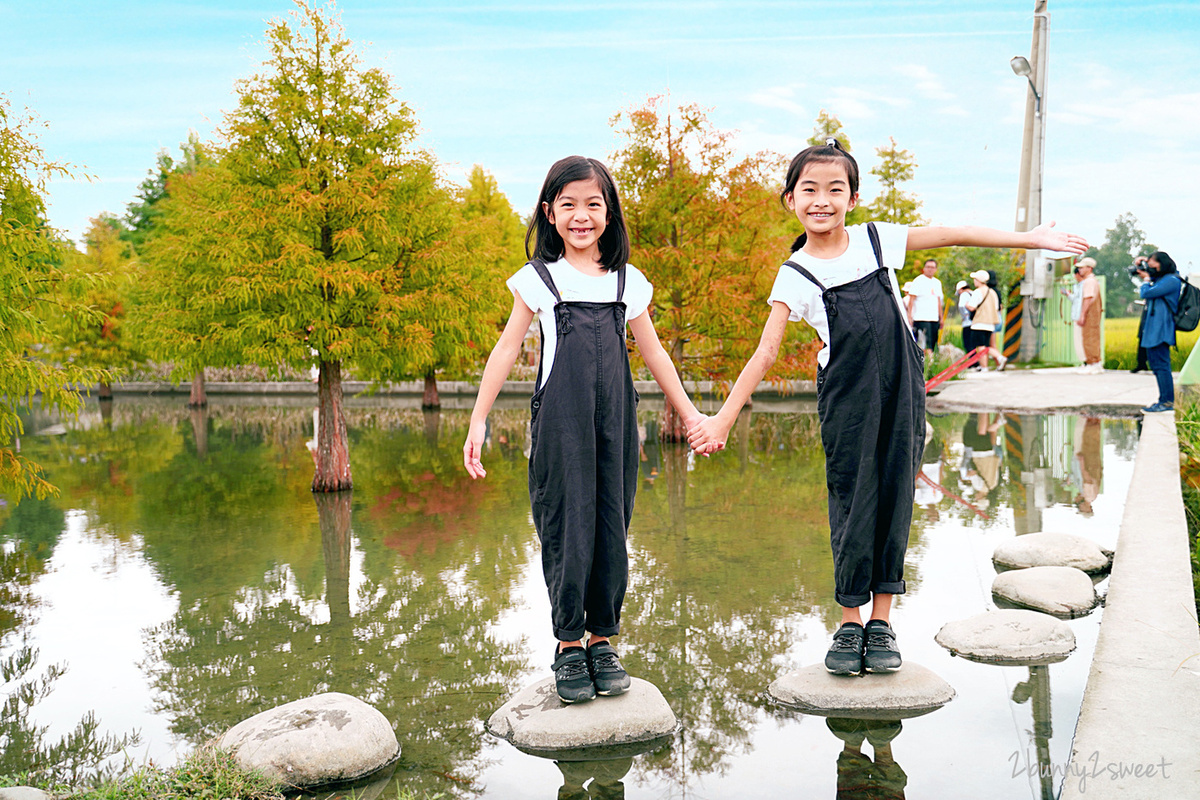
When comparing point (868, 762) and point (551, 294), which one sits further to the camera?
point (551, 294)

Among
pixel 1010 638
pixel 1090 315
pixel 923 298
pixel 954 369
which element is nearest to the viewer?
pixel 1010 638

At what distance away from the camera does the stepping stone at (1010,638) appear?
13.9ft

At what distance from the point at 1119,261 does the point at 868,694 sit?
3066 inches

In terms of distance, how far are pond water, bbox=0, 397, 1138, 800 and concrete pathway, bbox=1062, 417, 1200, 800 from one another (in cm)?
33

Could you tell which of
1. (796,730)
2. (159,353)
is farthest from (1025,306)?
(796,730)

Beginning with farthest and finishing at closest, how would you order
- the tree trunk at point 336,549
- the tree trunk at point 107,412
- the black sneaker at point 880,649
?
the tree trunk at point 107,412, the tree trunk at point 336,549, the black sneaker at point 880,649

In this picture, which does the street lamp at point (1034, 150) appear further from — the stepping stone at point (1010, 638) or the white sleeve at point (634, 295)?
the white sleeve at point (634, 295)

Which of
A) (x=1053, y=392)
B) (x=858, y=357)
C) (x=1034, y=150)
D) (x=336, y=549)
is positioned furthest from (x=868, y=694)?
(x=1034, y=150)

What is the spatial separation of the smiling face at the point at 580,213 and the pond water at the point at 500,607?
6.40 ft

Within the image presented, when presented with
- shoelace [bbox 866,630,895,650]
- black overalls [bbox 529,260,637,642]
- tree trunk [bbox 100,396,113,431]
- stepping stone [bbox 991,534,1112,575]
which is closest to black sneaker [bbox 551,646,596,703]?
black overalls [bbox 529,260,637,642]

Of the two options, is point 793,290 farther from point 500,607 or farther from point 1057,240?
point 500,607

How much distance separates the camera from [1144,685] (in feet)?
10.1

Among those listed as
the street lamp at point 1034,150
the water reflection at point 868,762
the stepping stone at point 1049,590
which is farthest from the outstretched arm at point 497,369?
the street lamp at point 1034,150

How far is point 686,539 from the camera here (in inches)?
280
